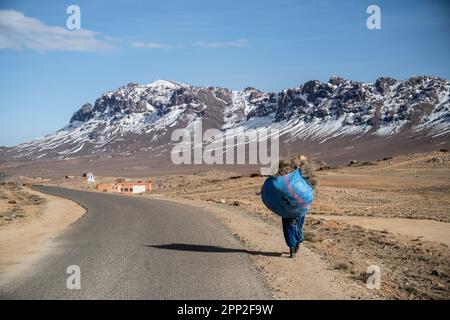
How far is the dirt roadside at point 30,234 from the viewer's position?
12.8 m

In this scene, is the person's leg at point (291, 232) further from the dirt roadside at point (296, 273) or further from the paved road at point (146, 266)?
the paved road at point (146, 266)

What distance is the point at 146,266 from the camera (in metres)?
12.1

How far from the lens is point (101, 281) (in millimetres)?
10555

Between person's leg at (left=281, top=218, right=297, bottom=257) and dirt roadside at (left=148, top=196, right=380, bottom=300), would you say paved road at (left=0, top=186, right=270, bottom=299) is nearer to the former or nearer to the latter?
dirt roadside at (left=148, top=196, right=380, bottom=300)

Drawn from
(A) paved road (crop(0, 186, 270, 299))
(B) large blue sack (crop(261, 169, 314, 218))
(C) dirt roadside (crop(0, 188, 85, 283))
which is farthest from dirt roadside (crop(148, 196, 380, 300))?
(C) dirt roadside (crop(0, 188, 85, 283))

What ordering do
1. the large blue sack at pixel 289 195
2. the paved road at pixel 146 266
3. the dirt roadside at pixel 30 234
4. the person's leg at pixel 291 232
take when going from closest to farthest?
the paved road at pixel 146 266 → the large blue sack at pixel 289 195 → the dirt roadside at pixel 30 234 → the person's leg at pixel 291 232

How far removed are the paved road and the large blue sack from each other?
1.65m

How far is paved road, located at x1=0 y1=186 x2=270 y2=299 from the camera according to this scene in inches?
385

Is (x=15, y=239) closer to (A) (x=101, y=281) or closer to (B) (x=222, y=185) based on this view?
(A) (x=101, y=281)

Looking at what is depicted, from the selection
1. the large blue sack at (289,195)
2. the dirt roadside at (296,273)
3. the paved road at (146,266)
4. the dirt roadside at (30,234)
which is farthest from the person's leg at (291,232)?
the dirt roadside at (30,234)

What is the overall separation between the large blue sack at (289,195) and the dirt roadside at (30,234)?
6.48m

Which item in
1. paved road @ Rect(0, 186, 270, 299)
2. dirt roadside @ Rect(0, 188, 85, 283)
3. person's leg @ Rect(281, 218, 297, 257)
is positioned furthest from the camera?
person's leg @ Rect(281, 218, 297, 257)
